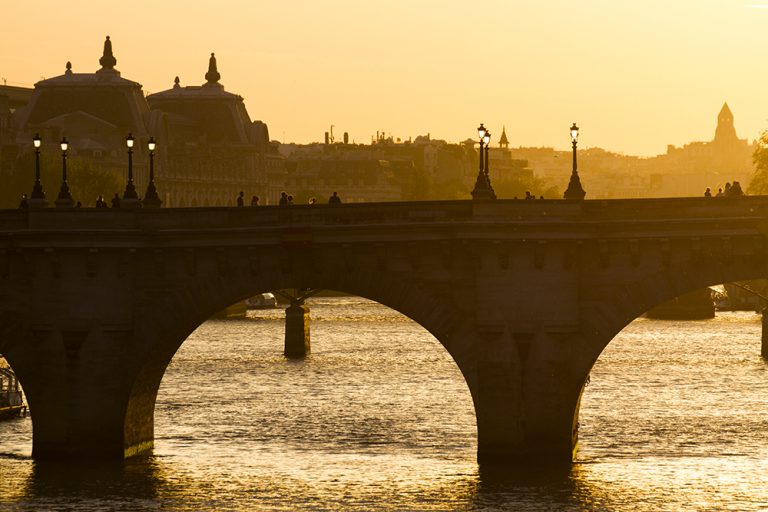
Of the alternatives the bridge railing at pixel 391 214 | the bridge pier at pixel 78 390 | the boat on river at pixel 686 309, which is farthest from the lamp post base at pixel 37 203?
the boat on river at pixel 686 309

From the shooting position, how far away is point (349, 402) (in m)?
97.1

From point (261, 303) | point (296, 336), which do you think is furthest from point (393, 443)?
point (261, 303)

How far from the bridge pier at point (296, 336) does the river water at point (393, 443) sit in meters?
1.26

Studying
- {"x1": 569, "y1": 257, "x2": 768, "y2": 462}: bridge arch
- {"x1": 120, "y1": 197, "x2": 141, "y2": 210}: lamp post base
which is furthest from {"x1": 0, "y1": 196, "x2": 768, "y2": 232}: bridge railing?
{"x1": 569, "y1": 257, "x2": 768, "y2": 462}: bridge arch

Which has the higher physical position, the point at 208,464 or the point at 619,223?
the point at 619,223

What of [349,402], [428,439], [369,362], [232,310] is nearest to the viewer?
[428,439]

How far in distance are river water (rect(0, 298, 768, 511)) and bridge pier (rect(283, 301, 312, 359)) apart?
126 cm

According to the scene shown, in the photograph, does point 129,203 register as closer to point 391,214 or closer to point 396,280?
point 391,214

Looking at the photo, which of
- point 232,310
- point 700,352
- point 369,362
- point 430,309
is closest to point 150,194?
point 430,309

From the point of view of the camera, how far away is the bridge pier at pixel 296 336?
125 metres

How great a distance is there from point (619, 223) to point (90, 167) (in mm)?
100093

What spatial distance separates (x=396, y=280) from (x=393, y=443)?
11.3 m

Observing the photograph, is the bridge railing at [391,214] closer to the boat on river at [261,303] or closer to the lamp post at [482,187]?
the lamp post at [482,187]

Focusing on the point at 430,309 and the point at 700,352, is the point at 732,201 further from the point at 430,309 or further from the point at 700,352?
the point at 700,352
